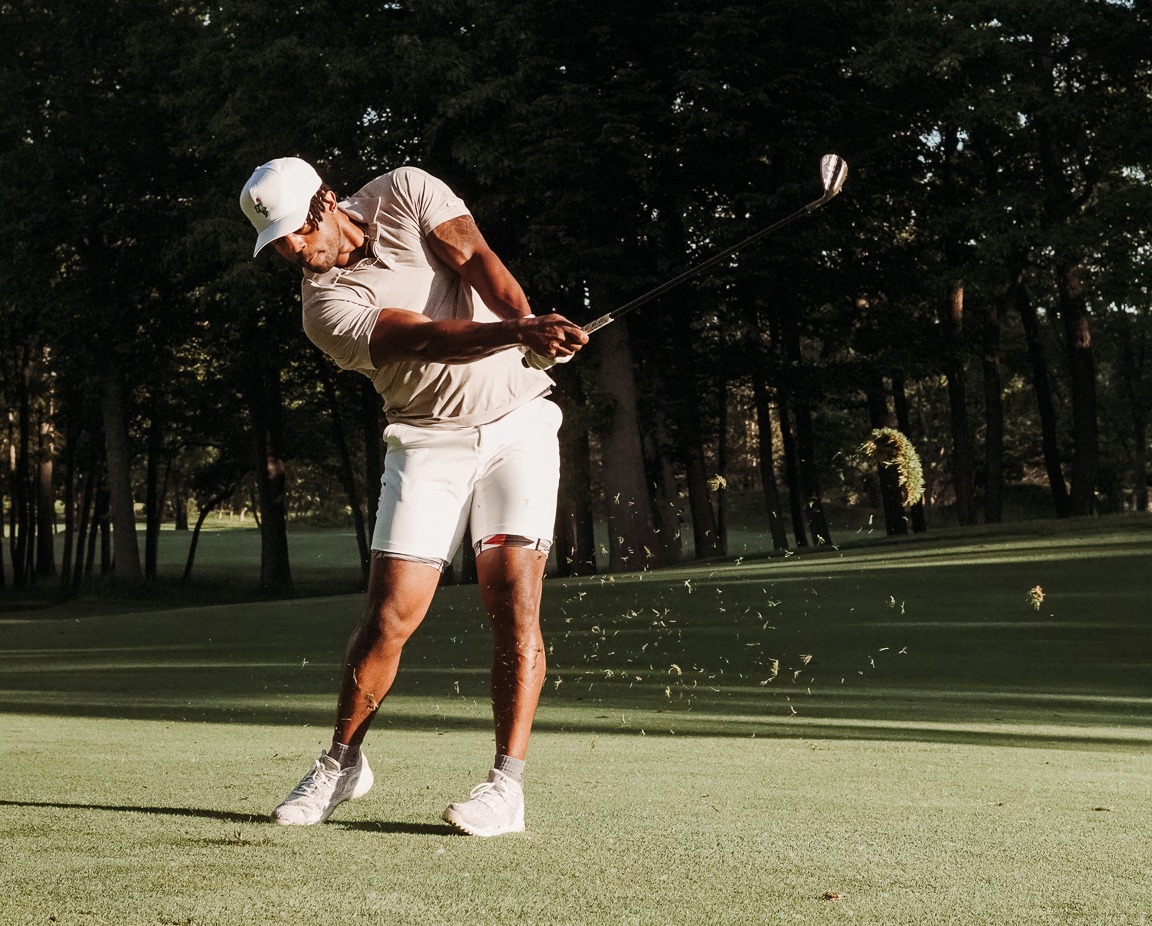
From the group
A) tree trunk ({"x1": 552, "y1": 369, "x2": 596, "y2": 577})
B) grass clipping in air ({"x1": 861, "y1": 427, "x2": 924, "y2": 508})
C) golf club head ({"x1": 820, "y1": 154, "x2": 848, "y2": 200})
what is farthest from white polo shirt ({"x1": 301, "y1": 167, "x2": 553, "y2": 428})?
tree trunk ({"x1": 552, "y1": 369, "x2": 596, "y2": 577})

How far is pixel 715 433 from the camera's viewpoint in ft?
139

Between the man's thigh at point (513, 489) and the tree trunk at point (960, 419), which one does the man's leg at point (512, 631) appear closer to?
the man's thigh at point (513, 489)

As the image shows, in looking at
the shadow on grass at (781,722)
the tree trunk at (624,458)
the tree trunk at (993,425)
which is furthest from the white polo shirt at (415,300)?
the tree trunk at (993,425)

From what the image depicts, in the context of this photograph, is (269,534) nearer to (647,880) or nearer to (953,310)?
(953,310)

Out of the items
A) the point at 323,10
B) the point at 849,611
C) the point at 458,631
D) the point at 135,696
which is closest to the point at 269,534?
the point at 323,10

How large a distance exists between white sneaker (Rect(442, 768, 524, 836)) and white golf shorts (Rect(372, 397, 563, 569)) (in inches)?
29.8

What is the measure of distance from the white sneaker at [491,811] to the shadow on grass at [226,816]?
3.0 inches

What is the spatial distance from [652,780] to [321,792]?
153 centimetres

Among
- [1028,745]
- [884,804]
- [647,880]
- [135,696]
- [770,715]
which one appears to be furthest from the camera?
[135,696]

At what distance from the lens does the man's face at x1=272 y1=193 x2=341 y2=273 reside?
4.47m

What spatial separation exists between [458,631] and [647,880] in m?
14.2

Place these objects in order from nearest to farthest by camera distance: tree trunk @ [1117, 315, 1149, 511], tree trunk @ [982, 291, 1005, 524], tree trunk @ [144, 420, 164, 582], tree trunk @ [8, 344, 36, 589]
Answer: tree trunk @ [982, 291, 1005, 524]
tree trunk @ [8, 344, 36, 589]
tree trunk @ [144, 420, 164, 582]
tree trunk @ [1117, 315, 1149, 511]

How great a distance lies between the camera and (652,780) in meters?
5.54

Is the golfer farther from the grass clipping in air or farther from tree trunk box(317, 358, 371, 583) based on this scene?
tree trunk box(317, 358, 371, 583)
